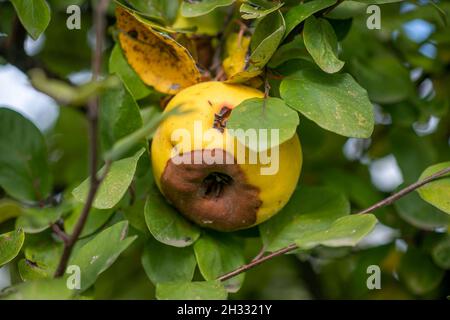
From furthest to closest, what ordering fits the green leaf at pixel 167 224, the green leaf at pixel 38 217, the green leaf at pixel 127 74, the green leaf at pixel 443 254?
the green leaf at pixel 443 254
the green leaf at pixel 127 74
the green leaf at pixel 167 224
the green leaf at pixel 38 217

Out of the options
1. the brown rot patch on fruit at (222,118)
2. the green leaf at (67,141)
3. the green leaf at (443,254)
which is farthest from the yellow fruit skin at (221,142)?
the green leaf at (67,141)

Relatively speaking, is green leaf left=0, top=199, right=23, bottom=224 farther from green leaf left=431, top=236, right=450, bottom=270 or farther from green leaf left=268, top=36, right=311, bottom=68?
green leaf left=431, top=236, right=450, bottom=270

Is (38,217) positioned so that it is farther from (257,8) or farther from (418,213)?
(418,213)

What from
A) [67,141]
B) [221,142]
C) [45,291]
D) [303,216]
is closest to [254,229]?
[303,216]

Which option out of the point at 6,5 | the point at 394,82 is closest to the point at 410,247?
the point at 394,82

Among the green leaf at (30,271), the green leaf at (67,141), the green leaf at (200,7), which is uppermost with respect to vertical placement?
the green leaf at (200,7)

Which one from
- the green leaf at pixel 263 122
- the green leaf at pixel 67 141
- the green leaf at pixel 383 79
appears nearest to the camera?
the green leaf at pixel 263 122

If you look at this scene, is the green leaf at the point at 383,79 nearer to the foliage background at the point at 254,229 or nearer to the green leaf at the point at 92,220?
the foliage background at the point at 254,229

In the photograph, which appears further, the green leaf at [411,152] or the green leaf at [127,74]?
the green leaf at [411,152]
